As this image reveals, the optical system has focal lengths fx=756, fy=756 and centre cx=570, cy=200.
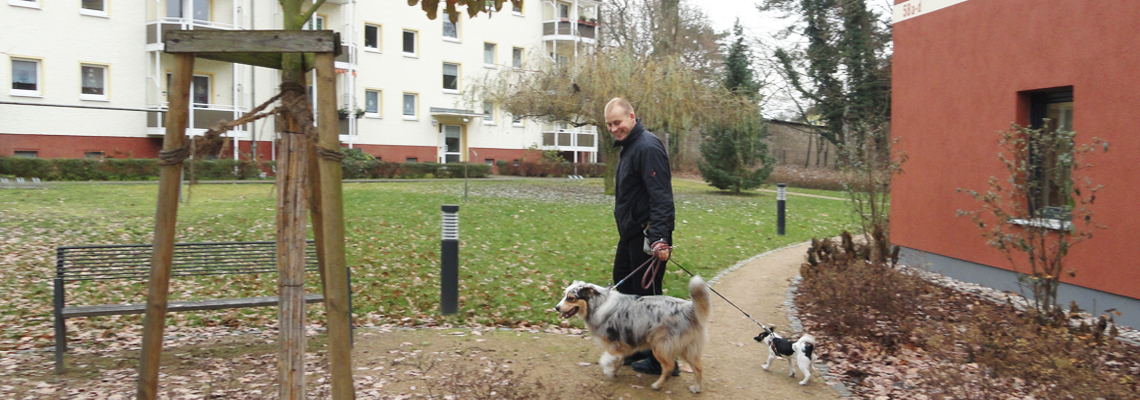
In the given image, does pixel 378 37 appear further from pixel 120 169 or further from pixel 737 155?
pixel 737 155

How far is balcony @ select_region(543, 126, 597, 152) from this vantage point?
42.7 meters

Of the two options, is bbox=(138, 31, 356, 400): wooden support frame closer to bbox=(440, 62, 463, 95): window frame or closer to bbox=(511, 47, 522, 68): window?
bbox=(440, 62, 463, 95): window frame

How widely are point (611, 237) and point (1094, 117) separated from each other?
7499 millimetres

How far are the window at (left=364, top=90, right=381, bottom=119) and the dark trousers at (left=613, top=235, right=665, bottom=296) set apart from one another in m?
31.3

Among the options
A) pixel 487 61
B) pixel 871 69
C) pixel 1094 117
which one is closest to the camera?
pixel 1094 117

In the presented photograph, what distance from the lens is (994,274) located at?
30.7ft

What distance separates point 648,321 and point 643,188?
976 millimetres

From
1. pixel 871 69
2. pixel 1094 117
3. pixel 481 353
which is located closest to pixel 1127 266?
pixel 1094 117

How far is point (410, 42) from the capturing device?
37094 mm

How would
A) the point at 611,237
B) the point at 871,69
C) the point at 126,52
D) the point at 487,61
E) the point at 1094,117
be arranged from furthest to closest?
the point at 487,61 < the point at 871,69 < the point at 126,52 < the point at 611,237 < the point at 1094,117

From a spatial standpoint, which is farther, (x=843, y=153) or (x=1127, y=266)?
(x=843, y=153)

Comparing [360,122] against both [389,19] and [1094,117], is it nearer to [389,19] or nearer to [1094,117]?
[389,19]

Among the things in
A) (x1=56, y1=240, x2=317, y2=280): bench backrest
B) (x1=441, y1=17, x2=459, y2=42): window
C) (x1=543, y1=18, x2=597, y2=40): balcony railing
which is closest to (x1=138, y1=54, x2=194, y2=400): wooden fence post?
(x1=56, y1=240, x2=317, y2=280): bench backrest

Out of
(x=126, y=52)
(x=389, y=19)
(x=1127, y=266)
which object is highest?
(x=389, y=19)
